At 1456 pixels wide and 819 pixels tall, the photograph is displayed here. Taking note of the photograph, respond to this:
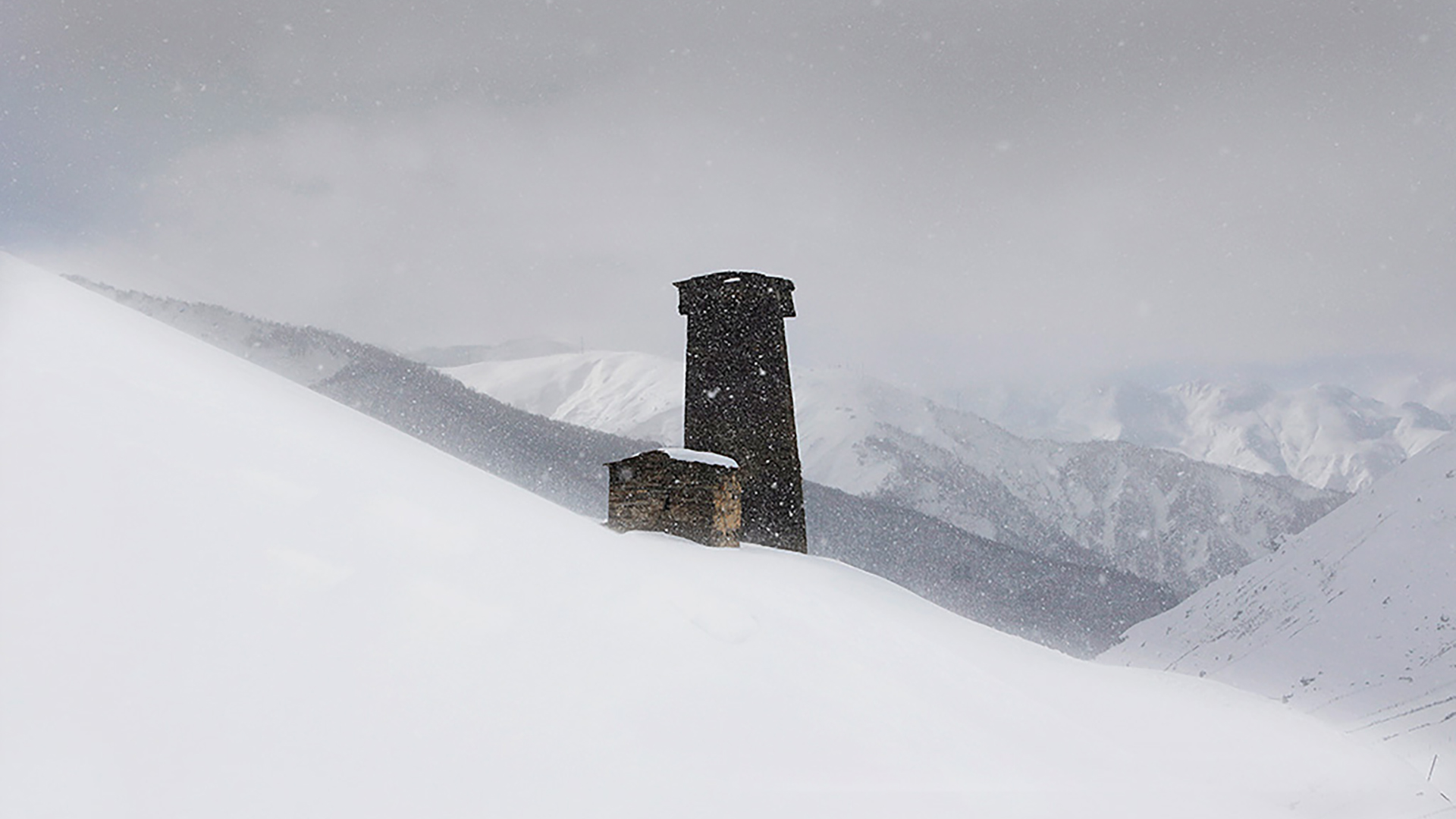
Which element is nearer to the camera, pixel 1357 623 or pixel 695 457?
pixel 695 457

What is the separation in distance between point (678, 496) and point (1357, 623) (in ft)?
50.8

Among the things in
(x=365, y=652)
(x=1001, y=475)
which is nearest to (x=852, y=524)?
(x=365, y=652)

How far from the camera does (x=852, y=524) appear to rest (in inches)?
2547

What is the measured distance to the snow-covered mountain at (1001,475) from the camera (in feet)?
357

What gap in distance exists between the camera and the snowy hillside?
14133mm

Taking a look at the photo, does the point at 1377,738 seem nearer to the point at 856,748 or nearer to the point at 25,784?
the point at 856,748

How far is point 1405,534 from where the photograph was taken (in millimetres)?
18766

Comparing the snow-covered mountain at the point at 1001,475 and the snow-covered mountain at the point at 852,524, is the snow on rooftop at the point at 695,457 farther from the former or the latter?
the snow-covered mountain at the point at 1001,475

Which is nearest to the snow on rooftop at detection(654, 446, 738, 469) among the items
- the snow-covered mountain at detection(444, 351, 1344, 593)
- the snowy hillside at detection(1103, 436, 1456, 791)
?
the snowy hillside at detection(1103, 436, 1456, 791)

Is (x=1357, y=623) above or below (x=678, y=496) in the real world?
below

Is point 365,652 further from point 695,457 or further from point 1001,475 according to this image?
point 1001,475

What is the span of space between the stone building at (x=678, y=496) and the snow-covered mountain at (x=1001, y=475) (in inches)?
3523

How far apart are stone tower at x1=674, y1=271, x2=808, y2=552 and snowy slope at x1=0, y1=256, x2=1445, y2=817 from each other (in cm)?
938

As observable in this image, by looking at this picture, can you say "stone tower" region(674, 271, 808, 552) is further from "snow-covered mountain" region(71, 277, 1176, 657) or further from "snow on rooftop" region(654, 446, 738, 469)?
"snow-covered mountain" region(71, 277, 1176, 657)
